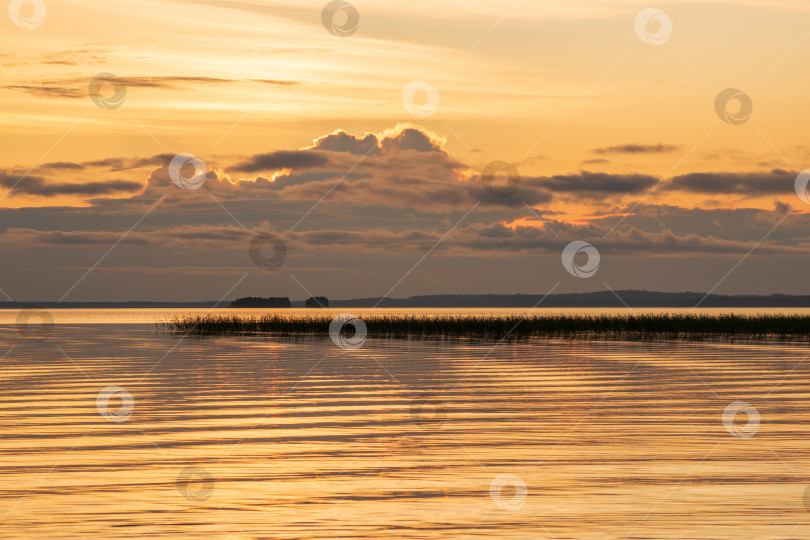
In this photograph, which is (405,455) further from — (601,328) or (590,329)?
(601,328)

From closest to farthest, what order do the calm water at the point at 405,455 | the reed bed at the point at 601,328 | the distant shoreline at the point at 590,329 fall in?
the calm water at the point at 405,455
the distant shoreline at the point at 590,329
the reed bed at the point at 601,328

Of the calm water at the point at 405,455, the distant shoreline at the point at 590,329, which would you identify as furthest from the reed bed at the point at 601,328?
the calm water at the point at 405,455

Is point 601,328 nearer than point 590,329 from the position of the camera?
No

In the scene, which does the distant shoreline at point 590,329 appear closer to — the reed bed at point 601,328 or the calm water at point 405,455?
the reed bed at point 601,328

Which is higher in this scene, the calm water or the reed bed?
the reed bed

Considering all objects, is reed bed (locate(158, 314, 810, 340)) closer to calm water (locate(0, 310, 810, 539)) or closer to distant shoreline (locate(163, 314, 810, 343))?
distant shoreline (locate(163, 314, 810, 343))

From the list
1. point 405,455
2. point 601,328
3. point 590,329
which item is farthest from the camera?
point 601,328

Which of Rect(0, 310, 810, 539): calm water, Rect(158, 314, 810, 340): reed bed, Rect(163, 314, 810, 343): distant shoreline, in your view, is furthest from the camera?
Rect(158, 314, 810, 340): reed bed

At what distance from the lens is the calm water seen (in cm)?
1470

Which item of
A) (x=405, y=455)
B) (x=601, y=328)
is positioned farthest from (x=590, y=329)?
(x=405, y=455)

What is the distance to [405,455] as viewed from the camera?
2055 cm

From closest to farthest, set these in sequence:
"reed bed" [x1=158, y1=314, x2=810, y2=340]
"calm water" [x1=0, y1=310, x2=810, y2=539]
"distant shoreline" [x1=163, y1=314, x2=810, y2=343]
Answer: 1. "calm water" [x1=0, y1=310, x2=810, y2=539]
2. "distant shoreline" [x1=163, y1=314, x2=810, y2=343]
3. "reed bed" [x1=158, y1=314, x2=810, y2=340]

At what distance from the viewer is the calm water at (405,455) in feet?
48.2

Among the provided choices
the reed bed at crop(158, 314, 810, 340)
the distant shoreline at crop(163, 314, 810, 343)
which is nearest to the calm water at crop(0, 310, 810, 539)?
the distant shoreline at crop(163, 314, 810, 343)
